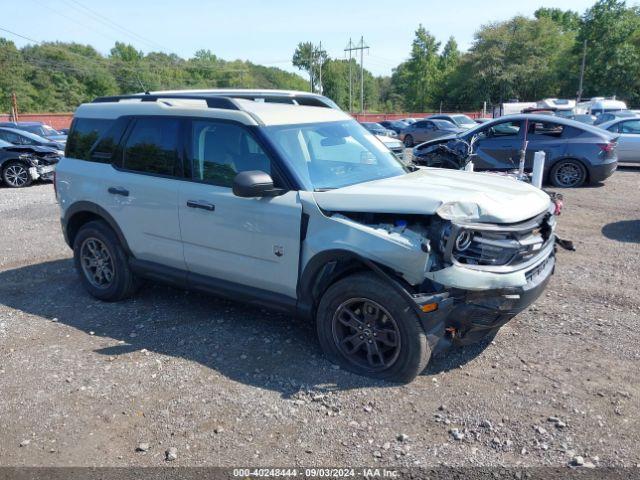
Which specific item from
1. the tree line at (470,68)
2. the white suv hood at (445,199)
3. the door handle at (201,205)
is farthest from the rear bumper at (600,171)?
the tree line at (470,68)

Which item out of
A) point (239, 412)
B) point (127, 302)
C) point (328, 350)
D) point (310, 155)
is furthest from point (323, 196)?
point (127, 302)

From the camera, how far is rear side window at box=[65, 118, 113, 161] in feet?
17.8

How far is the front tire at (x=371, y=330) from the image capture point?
143 inches

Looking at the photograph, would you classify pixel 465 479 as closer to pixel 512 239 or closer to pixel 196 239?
pixel 512 239

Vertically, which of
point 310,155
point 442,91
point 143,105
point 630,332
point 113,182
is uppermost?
point 442,91

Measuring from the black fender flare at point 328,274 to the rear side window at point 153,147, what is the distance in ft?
5.42

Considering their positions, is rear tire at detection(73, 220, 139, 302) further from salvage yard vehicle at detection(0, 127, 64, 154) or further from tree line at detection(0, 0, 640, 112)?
tree line at detection(0, 0, 640, 112)

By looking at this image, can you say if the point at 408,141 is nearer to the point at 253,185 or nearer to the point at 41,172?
the point at 41,172

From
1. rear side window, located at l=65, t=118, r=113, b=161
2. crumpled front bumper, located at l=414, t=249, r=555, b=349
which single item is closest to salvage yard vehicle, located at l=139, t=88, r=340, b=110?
rear side window, located at l=65, t=118, r=113, b=161

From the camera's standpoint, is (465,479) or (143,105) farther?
(143,105)

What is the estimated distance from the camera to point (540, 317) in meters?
4.88

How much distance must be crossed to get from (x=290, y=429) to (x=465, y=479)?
1.09m

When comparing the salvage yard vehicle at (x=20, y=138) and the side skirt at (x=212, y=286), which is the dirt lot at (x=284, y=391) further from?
the salvage yard vehicle at (x=20, y=138)

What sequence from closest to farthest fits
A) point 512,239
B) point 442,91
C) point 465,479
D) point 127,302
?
point 465,479 → point 512,239 → point 127,302 → point 442,91
